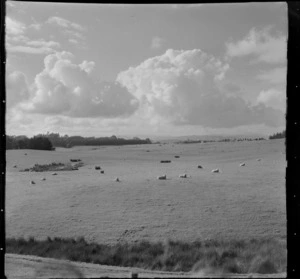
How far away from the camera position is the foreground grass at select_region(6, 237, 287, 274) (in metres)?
3.34

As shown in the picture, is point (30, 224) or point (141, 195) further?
point (141, 195)

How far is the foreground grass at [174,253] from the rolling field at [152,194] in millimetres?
151

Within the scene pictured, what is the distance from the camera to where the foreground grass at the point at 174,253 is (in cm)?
334

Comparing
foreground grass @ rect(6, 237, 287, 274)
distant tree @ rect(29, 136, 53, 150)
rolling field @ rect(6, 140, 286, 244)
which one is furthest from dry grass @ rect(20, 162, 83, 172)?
foreground grass @ rect(6, 237, 287, 274)

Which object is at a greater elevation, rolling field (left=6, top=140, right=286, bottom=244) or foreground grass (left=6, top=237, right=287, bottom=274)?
rolling field (left=6, top=140, right=286, bottom=244)

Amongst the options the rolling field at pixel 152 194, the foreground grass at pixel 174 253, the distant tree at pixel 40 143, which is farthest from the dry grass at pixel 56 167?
the foreground grass at pixel 174 253

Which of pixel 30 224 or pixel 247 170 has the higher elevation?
pixel 247 170

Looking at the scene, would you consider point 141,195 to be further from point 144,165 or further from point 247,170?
point 247,170

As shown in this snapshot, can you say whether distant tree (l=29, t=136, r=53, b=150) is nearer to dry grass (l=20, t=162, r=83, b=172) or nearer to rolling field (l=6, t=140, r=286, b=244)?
rolling field (l=6, t=140, r=286, b=244)

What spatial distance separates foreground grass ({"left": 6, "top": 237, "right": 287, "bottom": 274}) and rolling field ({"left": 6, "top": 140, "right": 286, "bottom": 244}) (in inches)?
6.0

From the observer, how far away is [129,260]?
3.88 meters

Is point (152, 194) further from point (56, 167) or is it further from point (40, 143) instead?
point (40, 143)
